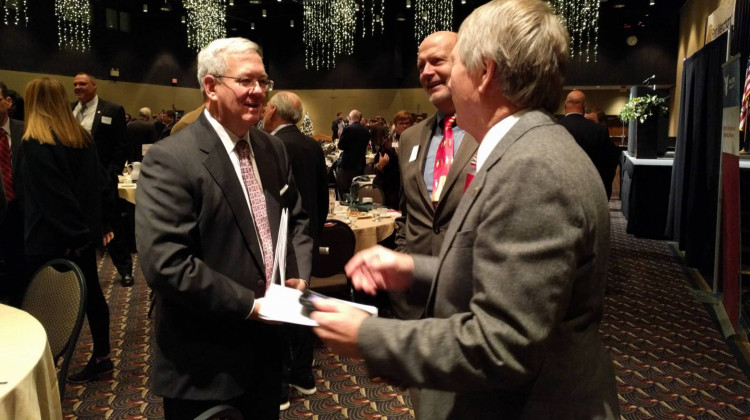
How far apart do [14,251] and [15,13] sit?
1288 centimetres

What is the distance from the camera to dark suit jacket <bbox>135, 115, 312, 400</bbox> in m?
1.76

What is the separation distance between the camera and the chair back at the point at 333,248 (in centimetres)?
397

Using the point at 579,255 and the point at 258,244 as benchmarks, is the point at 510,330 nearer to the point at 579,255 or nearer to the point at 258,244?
the point at 579,255

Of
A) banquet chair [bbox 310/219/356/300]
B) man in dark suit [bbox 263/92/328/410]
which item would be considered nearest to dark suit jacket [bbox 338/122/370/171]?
man in dark suit [bbox 263/92/328/410]

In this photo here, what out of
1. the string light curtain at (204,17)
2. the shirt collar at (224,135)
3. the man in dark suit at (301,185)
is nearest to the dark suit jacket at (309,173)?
the man in dark suit at (301,185)

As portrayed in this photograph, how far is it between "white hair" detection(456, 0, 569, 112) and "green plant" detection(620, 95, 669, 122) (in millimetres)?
7953

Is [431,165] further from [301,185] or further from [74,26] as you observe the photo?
[74,26]

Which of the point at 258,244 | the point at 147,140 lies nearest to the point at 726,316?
the point at 258,244

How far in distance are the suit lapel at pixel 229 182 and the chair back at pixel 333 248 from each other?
200 centimetres

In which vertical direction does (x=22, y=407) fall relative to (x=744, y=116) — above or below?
below

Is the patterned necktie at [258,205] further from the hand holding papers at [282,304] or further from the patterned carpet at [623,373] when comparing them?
the patterned carpet at [623,373]

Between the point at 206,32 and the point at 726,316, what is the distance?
1591cm

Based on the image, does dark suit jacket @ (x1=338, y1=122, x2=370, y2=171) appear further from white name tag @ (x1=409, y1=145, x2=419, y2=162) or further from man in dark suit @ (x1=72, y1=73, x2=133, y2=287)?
white name tag @ (x1=409, y1=145, x2=419, y2=162)

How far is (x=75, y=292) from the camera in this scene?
90.7 inches
